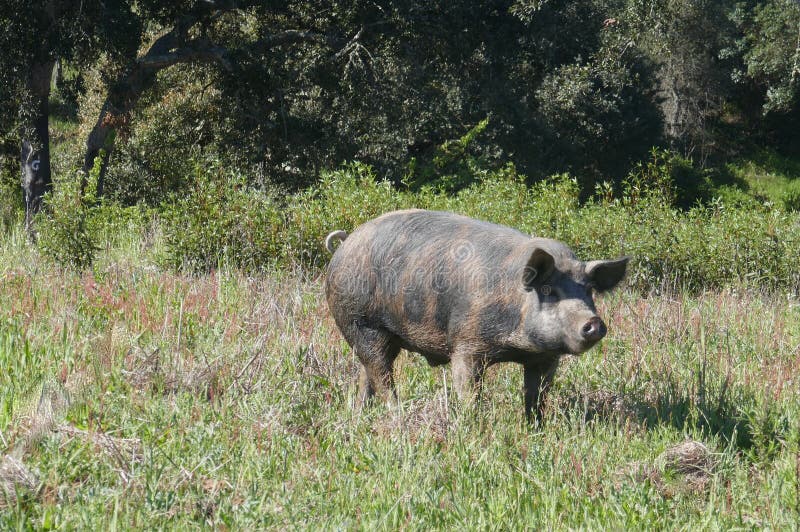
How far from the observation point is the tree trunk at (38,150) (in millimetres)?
12883

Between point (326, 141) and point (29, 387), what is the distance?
1166 centimetres

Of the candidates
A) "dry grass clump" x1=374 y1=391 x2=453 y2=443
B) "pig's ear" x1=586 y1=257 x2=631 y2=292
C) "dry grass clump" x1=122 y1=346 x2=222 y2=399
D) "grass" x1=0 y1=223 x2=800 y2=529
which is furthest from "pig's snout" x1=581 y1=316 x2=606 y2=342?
"dry grass clump" x1=122 y1=346 x2=222 y2=399

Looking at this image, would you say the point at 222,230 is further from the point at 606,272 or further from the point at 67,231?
the point at 606,272

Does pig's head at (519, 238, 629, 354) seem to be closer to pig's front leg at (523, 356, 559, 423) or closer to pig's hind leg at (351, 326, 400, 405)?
pig's front leg at (523, 356, 559, 423)

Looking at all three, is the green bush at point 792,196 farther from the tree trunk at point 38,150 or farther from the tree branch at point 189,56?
the tree trunk at point 38,150

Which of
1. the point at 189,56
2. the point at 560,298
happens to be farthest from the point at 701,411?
the point at 189,56

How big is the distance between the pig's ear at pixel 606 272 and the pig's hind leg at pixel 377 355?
45.8 inches

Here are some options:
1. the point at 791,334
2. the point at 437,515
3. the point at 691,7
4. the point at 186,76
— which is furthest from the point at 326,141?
the point at 691,7

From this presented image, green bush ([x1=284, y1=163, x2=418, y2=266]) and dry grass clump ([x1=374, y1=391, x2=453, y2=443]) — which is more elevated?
green bush ([x1=284, y1=163, x2=418, y2=266])

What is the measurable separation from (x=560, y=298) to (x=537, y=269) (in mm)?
186

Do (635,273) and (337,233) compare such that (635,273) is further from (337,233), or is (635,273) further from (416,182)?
(416,182)

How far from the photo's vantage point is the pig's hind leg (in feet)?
16.0

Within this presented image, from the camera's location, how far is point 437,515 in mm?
3590

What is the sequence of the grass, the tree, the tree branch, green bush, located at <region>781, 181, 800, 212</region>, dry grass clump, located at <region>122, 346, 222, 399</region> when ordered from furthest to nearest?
green bush, located at <region>781, 181, 800, 212</region> < the tree branch < the tree < dry grass clump, located at <region>122, 346, 222, 399</region> < the grass
